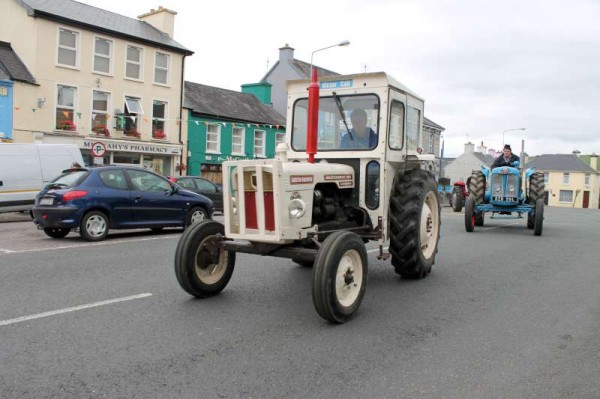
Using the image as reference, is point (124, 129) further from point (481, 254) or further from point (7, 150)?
point (481, 254)

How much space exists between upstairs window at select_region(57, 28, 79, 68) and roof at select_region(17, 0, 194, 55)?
51 centimetres

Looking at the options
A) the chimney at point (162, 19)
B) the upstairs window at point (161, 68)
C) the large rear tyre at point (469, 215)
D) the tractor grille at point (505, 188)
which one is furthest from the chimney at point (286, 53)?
the large rear tyre at point (469, 215)

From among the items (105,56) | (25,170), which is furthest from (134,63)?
(25,170)

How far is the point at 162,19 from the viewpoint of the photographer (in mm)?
29703

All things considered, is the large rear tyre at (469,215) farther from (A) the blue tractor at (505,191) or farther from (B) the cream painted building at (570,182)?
(B) the cream painted building at (570,182)

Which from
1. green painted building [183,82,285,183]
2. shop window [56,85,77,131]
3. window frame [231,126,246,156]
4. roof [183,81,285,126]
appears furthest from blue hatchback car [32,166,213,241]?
window frame [231,126,246,156]

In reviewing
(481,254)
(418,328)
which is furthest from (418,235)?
(481,254)

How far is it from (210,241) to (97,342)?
5.93ft

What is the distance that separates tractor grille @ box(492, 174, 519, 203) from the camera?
15109mm

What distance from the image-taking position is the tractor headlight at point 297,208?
17.8 ft

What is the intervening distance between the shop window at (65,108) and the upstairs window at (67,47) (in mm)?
1148

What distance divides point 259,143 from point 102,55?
11.8 m

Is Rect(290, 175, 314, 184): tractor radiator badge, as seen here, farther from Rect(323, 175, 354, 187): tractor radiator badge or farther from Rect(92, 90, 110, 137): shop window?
Rect(92, 90, 110, 137): shop window

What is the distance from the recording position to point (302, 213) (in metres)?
5.50
